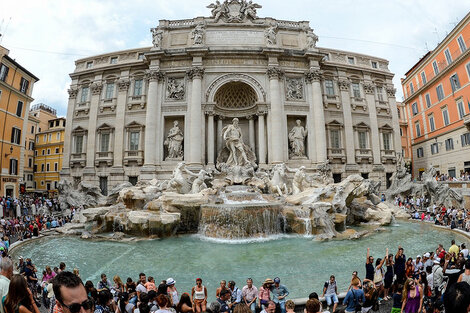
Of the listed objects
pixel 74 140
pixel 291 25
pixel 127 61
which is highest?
pixel 291 25

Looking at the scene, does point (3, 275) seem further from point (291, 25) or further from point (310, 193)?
point (291, 25)

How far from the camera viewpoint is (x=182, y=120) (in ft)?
76.0

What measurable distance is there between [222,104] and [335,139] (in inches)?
439

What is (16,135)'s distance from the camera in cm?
2359

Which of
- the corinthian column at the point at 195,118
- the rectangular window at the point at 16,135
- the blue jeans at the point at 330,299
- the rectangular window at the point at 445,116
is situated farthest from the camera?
the rectangular window at the point at 445,116

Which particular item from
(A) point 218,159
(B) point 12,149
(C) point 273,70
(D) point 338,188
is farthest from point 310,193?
(B) point 12,149

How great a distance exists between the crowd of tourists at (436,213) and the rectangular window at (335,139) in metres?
6.60

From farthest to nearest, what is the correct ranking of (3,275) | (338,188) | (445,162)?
(445,162) < (338,188) < (3,275)

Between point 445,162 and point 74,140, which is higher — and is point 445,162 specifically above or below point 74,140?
below

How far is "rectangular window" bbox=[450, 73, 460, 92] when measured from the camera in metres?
23.5

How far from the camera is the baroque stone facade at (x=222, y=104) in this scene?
73.3 ft

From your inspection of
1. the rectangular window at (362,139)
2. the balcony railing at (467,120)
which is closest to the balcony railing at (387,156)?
the rectangular window at (362,139)

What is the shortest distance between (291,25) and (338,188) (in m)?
17.3

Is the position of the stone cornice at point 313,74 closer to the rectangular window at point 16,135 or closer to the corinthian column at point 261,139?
the corinthian column at point 261,139
